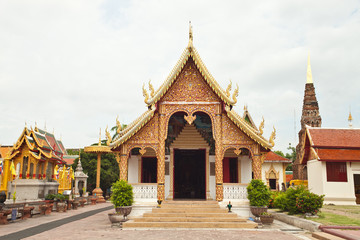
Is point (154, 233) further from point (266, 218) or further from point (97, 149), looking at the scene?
point (97, 149)

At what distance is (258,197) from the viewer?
1184 cm

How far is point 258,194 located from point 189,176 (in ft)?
17.4

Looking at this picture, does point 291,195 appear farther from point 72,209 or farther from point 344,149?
point 72,209

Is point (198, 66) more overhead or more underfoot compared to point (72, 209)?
more overhead

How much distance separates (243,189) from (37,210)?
1154 cm

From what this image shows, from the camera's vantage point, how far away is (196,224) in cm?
1072

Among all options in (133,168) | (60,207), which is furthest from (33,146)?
(133,168)

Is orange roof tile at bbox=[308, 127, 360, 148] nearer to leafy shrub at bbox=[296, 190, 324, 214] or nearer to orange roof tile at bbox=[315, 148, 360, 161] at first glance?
orange roof tile at bbox=[315, 148, 360, 161]

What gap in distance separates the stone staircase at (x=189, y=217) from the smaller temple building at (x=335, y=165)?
825cm

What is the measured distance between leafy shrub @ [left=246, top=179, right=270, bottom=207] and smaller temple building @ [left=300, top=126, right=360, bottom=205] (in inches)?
269

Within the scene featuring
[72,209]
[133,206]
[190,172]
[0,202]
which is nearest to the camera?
[133,206]

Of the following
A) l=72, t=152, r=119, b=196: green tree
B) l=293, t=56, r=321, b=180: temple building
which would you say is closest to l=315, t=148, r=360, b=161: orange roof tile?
l=72, t=152, r=119, b=196: green tree

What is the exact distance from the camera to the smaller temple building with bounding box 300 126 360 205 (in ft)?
59.2

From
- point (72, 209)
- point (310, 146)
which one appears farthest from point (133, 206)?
point (310, 146)
